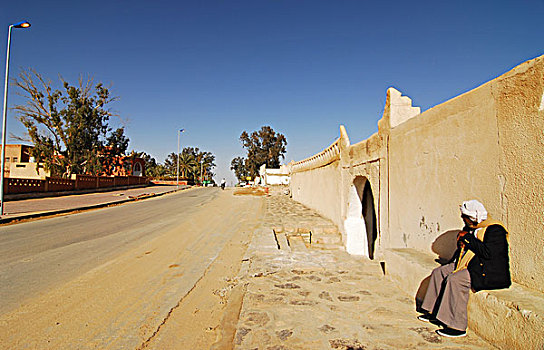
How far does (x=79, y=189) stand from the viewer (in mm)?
27953

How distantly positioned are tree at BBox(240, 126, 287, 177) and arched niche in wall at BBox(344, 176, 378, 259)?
195ft

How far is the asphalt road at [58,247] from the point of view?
553 centimetres

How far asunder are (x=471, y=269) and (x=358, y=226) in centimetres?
626

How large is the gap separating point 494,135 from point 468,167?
56 cm

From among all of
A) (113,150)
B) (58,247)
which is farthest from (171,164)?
(58,247)

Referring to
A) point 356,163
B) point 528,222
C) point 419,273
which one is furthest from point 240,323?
point 356,163

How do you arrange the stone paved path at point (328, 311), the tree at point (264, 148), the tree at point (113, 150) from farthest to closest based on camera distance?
1. the tree at point (264, 148)
2. the tree at point (113, 150)
3. the stone paved path at point (328, 311)

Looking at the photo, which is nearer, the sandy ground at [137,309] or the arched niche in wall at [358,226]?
the sandy ground at [137,309]

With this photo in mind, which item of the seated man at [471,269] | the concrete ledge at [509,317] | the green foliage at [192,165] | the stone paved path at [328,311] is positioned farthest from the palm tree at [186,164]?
the concrete ledge at [509,317]

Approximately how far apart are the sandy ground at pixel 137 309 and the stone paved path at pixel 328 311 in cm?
45

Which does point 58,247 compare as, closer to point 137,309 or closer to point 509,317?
point 137,309

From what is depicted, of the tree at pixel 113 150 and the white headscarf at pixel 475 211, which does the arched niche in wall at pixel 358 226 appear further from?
the tree at pixel 113 150

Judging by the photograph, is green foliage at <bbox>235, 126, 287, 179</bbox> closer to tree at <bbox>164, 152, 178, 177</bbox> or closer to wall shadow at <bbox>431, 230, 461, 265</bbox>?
tree at <bbox>164, 152, 178, 177</bbox>

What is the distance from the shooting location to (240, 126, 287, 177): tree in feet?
229
